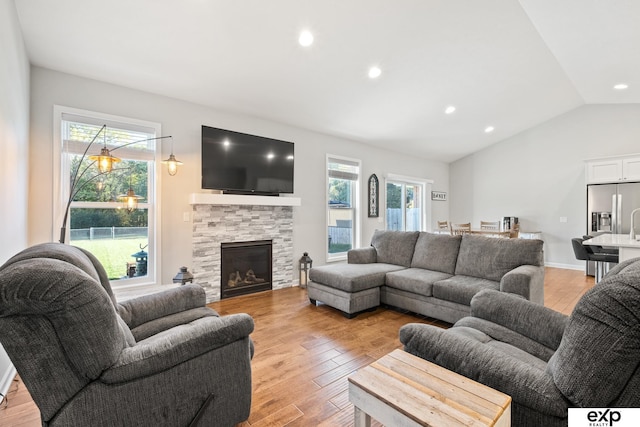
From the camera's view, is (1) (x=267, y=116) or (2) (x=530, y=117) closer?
(1) (x=267, y=116)

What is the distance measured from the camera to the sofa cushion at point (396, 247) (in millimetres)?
3963

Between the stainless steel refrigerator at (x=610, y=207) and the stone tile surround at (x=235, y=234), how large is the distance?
18.9 feet

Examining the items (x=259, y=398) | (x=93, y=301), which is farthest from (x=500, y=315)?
(x=93, y=301)

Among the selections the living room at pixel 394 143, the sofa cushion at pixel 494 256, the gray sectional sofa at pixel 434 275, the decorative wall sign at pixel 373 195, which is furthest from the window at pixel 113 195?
the decorative wall sign at pixel 373 195

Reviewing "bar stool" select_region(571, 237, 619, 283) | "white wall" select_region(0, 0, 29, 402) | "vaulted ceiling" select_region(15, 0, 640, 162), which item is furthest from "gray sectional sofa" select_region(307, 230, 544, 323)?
"white wall" select_region(0, 0, 29, 402)

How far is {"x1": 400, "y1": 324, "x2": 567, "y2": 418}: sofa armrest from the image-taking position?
3.44 feet

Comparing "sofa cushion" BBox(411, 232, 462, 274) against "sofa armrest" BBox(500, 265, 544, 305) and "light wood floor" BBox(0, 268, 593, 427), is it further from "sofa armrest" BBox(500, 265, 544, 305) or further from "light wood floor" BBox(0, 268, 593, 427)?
"sofa armrest" BBox(500, 265, 544, 305)

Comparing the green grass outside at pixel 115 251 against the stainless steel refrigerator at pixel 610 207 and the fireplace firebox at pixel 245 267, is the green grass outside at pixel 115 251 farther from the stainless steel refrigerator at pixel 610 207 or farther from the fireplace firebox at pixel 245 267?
the stainless steel refrigerator at pixel 610 207

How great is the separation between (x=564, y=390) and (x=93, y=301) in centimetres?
174

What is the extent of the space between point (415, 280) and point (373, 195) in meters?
3.10

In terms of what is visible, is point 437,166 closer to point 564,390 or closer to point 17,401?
point 564,390

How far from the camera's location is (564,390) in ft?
3.31

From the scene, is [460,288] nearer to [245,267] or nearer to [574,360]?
[574,360]

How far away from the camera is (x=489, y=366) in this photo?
1.20 m
